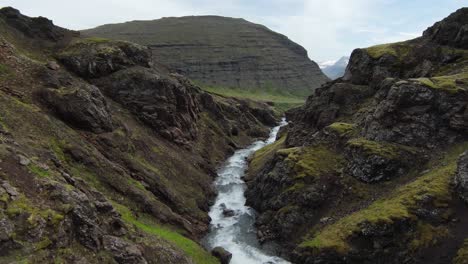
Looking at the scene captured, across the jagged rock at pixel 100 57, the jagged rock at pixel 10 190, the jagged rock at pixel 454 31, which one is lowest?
the jagged rock at pixel 10 190

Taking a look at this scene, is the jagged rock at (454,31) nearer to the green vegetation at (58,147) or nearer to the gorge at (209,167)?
the gorge at (209,167)

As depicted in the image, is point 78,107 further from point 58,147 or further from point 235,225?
point 235,225

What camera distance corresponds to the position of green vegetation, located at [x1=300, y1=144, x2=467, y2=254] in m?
44.6

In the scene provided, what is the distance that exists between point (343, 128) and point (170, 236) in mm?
33416

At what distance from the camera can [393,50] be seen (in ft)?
261

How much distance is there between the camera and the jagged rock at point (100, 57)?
6988 centimetres

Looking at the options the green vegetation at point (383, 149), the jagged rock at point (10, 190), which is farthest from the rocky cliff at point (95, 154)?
the green vegetation at point (383, 149)

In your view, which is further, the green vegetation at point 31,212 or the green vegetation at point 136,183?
the green vegetation at point 136,183

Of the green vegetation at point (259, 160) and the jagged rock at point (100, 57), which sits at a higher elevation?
the jagged rock at point (100, 57)

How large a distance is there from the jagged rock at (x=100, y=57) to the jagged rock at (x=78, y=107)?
12.3 meters

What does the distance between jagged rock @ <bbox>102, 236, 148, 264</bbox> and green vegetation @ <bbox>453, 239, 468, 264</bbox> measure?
92.5ft

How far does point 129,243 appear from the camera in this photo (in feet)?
116

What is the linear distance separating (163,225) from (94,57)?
1438 inches

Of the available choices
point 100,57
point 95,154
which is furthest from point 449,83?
point 100,57
